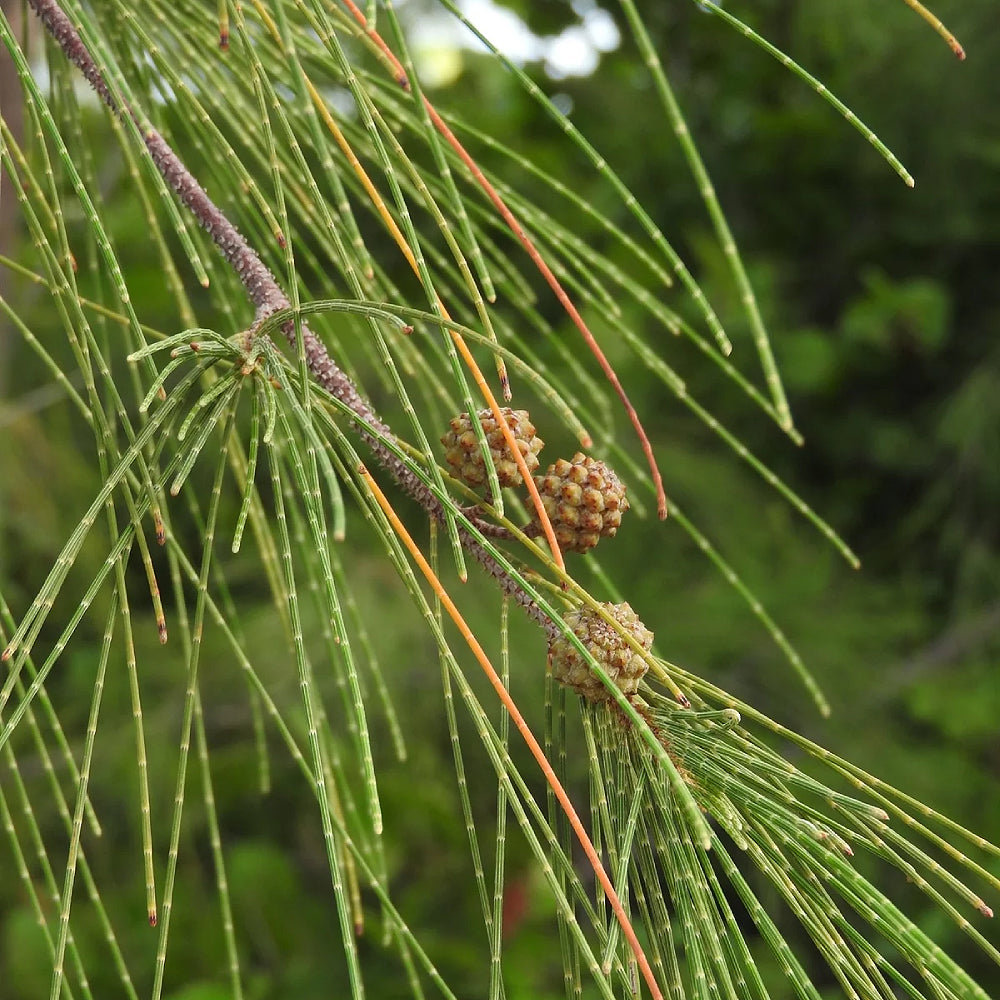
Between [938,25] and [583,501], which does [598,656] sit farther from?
[938,25]

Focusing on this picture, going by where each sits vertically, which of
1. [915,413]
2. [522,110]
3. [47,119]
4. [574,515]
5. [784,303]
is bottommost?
[574,515]

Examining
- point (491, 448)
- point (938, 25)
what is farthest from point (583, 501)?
point (938, 25)

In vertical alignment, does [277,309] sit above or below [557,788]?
above

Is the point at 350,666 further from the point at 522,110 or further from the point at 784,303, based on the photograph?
the point at 522,110

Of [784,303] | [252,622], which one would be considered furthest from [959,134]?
[252,622]

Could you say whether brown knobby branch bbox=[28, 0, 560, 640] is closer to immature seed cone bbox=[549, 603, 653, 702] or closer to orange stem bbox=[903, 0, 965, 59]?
immature seed cone bbox=[549, 603, 653, 702]
